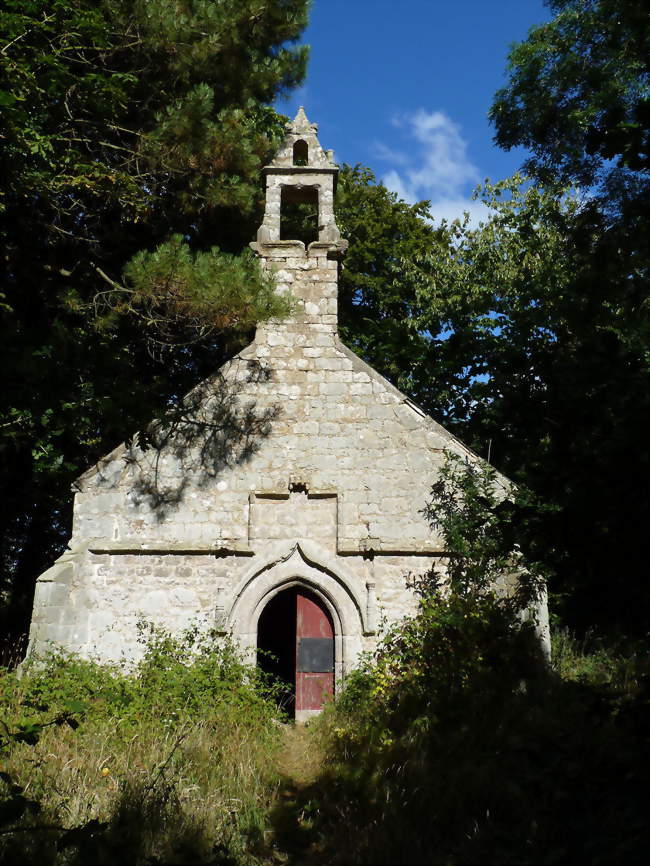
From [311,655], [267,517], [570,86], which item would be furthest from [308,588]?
[570,86]

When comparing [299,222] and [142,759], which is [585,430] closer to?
[142,759]

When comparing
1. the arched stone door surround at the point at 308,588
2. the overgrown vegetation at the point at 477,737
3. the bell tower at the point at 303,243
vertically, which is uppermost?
the bell tower at the point at 303,243

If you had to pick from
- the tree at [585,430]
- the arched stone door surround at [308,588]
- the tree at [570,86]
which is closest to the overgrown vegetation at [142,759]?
the arched stone door surround at [308,588]

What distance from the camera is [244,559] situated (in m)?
8.41

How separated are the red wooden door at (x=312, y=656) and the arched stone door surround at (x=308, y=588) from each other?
157mm

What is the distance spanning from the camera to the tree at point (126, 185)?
8.25m

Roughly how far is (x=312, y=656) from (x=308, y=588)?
78 centimetres

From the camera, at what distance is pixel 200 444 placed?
8727mm

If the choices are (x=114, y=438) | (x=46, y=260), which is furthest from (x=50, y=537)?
(x=46, y=260)

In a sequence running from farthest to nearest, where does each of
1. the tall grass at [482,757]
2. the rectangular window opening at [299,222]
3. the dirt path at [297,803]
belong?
the rectangular window opening at [299,222], the dirt path at [297,803], the tall grass at [482,757]

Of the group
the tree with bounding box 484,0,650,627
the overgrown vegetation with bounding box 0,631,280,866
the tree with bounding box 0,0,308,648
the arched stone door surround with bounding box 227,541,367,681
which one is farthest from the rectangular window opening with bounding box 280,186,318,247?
the overgrown vegetation with bounding box 0,631,280,866

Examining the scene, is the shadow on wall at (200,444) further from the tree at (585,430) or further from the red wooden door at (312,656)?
the tree at (585,430)

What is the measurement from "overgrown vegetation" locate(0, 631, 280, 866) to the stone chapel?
1.79 ft

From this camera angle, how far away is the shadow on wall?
8.56m
